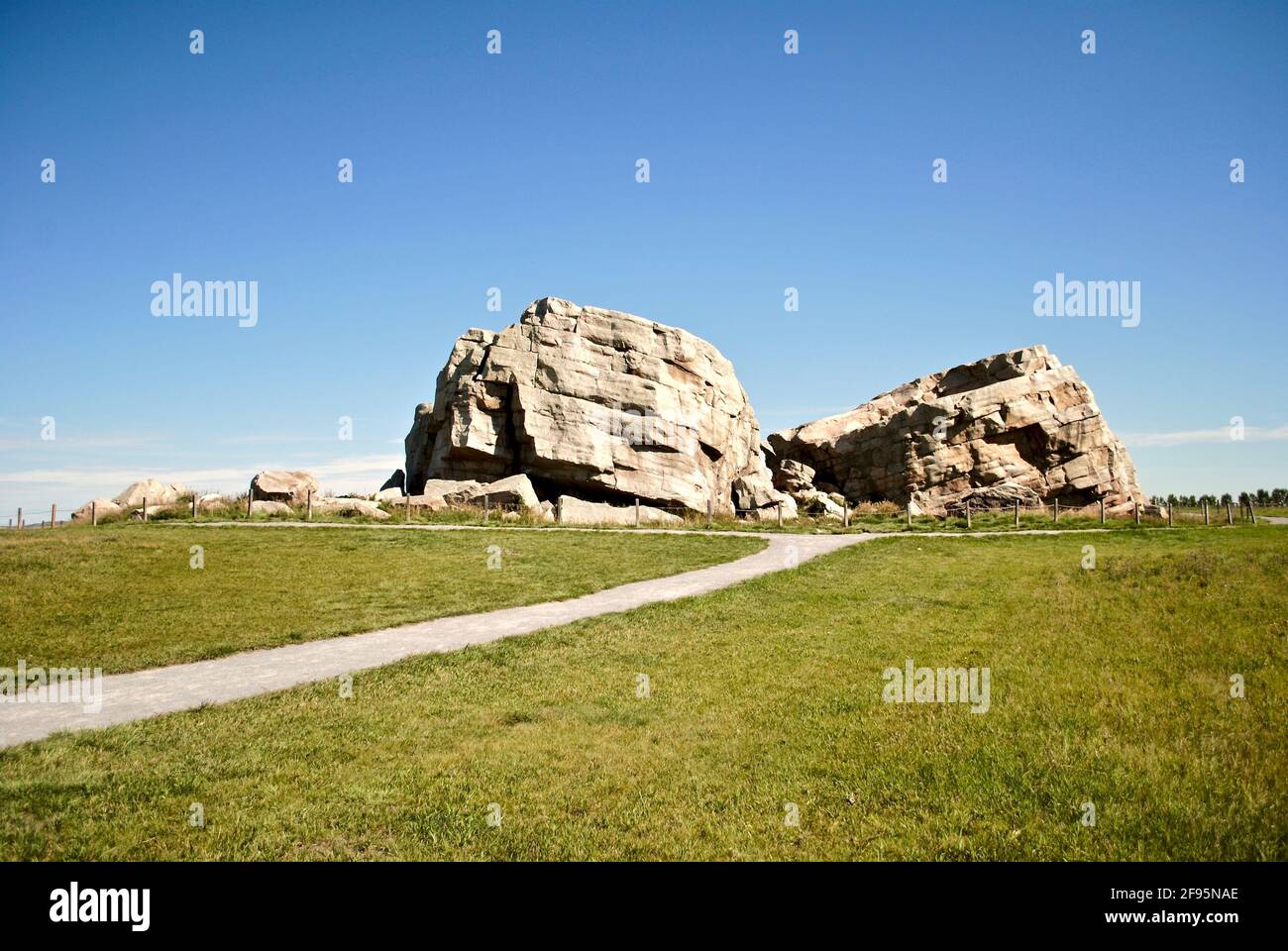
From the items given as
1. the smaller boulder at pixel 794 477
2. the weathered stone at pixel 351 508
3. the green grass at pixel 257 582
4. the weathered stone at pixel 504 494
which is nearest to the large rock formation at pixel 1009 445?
the smaller boulder at pixel 794 477

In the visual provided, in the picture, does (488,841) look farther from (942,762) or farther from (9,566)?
(9,566)

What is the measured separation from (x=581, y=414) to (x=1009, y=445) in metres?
38.8

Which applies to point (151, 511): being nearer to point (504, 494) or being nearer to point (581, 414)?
point (504, 494)

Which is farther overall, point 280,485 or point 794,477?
point 794,477

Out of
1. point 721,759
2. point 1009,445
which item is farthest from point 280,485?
point 1009,445

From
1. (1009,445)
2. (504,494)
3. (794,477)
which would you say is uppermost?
(1009,445)

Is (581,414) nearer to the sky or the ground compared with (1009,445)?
nearer to the sky

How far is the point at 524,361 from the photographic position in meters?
55.5

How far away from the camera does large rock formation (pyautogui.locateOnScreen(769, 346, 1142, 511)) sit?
209 feet

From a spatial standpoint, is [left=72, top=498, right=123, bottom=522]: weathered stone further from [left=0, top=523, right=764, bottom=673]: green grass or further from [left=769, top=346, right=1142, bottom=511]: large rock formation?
[left=769, top=346, right=1142, bottom=511]: large rock formation

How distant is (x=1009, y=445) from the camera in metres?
64.9

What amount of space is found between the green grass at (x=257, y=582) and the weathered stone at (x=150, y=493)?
1878 cm

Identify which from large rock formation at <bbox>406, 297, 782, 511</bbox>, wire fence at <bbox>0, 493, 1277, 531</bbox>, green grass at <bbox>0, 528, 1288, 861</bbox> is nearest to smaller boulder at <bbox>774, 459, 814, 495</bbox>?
large rock formation at <bbox>406, 297, 782, 511</bbox>
